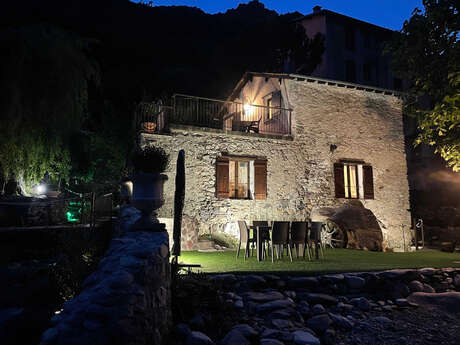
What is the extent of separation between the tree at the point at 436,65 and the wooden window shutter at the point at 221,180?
5.07 meters

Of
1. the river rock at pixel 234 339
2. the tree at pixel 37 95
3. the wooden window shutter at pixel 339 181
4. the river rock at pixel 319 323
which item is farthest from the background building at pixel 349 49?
the river rock at pixel 234 339

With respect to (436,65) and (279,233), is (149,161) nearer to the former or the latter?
(279,233)

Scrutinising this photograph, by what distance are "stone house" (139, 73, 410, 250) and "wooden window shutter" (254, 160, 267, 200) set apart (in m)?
0.03

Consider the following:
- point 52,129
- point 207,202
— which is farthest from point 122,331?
point 207,202

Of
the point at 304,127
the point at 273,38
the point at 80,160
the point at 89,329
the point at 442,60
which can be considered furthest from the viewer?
the point at 273,38

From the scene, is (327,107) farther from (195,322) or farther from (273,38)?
(273,38)

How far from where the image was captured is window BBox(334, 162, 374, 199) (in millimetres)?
10422

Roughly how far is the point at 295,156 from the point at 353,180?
8.21 feet

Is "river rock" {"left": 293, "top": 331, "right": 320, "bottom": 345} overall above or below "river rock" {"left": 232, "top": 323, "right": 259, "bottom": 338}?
below

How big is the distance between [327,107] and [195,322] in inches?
363

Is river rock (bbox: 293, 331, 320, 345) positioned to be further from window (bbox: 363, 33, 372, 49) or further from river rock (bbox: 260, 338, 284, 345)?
window (bbox: 363, 33, 372, 49)

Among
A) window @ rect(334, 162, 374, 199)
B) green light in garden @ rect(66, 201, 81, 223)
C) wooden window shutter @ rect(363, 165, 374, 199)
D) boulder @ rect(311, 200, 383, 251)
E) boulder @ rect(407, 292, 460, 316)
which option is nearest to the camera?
boulder @ rect(407, 292, 460, 316)

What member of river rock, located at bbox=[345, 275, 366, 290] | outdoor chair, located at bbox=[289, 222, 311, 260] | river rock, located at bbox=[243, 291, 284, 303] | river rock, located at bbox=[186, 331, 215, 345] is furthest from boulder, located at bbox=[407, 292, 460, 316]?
river rock, located at bbox=[186, 331, 215, 345]

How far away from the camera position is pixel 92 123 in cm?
1855
